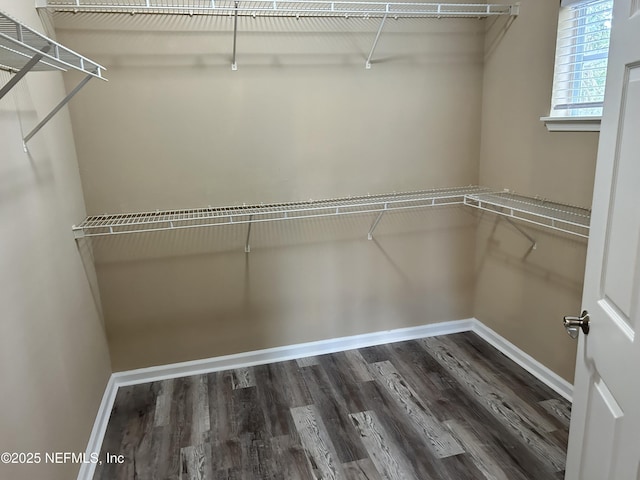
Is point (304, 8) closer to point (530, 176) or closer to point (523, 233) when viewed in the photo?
point (530, 176)

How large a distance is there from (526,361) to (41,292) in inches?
93.1

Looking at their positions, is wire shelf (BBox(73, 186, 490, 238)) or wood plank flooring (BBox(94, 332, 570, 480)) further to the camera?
wire shelf (BBox(73, 186, 490, 238))

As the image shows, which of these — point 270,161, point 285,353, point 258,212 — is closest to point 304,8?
point 270,161

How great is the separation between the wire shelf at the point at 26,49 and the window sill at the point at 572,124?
190cm

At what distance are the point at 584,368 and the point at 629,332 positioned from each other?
0.29 meters

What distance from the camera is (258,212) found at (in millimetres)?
2236

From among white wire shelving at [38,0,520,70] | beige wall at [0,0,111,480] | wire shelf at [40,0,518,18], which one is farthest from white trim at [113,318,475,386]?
wire shelf at [40,0,518,18]

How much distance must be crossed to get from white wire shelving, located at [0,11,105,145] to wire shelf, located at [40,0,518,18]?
0.65m

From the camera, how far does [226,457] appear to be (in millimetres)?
1903

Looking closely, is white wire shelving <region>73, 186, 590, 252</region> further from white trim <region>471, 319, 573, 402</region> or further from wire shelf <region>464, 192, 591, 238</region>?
white trim <region>471, 319, 573, 402</region>

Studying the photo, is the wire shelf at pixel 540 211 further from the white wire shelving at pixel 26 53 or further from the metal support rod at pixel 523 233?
the white wire shelving at pixel 26 53

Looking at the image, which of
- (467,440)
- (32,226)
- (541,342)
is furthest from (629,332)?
Answer: (32,226)

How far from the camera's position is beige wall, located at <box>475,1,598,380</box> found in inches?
82.4

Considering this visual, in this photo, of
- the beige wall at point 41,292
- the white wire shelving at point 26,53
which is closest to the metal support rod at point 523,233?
the white wire shelving at point 26,53
